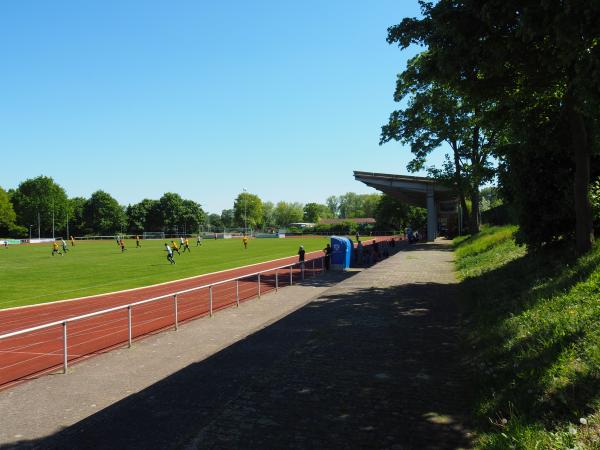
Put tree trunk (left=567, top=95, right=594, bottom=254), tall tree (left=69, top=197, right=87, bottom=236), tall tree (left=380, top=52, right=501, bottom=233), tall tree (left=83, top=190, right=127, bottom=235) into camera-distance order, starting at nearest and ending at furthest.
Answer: tree trunk (left=567, top=95, right=594, bottom=254) → tall tree (left=380, top=52, right=501, bottom=233) → tall tree (left=83, top=190, right=127, bottom=235) → tall tree (left=69, top=197, right=87, bottom=236)

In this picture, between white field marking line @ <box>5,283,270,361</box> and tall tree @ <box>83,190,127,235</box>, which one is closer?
white field marking line @ <box>5,283,270,361</box>

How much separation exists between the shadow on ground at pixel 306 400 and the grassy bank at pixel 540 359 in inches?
15.2

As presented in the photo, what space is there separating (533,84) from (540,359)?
704cm

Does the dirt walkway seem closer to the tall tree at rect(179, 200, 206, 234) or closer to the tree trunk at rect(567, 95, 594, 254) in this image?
the tree trunk at rect(567, 95, 594, 254)

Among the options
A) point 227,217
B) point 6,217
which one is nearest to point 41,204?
point 6,217

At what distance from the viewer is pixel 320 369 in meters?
6.46

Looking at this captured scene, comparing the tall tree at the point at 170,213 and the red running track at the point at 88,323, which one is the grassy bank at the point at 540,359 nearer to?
the red running track at the point at 88,323

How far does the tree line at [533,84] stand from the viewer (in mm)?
6004

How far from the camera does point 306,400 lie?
537 cm

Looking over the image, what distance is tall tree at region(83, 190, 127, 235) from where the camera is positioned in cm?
11631

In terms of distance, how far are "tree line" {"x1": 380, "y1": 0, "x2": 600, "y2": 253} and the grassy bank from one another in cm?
229

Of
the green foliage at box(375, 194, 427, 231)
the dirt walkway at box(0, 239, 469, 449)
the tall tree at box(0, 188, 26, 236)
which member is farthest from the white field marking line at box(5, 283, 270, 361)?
the tall tree at box(0, 188, 26, 236)

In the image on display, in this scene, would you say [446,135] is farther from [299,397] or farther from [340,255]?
[299,397]

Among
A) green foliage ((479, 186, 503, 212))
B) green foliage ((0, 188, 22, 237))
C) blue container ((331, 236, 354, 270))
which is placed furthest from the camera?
green foliage ((0, 188, 22, 237))
